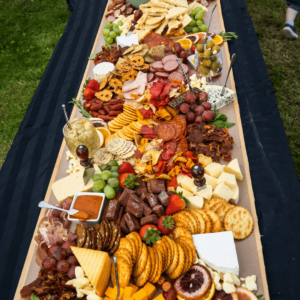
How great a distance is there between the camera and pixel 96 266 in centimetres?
153

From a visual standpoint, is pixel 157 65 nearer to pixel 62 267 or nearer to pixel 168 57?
pixel 168 57

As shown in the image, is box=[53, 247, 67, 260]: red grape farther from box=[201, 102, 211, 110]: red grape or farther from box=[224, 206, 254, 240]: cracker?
box=[201, 102, 211, 110]: red grape

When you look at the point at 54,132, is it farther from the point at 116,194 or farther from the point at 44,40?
the point at 44,40

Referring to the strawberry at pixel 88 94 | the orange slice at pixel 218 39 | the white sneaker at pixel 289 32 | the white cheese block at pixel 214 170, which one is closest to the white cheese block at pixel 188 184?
the white cheese block at pixel 214 170

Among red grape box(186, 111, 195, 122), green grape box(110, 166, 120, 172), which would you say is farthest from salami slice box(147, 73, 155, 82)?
green grape box(110, 166, 120, 172)

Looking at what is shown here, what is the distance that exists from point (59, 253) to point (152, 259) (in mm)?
590

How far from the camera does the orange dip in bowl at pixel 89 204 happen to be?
1.84m

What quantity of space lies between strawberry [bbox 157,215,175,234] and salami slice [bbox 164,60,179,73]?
1673 millimetres

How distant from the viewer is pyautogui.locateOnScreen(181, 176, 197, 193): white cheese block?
1.94 m

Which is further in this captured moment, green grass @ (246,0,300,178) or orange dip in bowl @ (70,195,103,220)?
green grass @ (246,0,300,178)

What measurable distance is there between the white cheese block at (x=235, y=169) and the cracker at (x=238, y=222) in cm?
30

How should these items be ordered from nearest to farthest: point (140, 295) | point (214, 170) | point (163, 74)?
1. point (140, 295)
2. point (214, 170)
3. point (163, 74)

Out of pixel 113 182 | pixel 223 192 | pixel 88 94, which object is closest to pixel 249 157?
pixel 223 192

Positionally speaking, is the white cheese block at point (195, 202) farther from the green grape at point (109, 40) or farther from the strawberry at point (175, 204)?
the green grape at point (109, 40)
